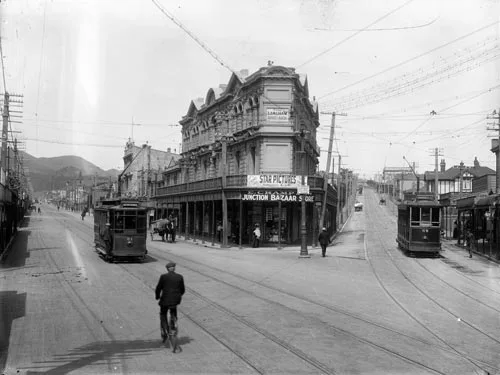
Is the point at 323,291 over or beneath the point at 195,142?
beneath

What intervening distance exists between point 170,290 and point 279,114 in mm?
30313

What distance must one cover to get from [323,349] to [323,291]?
734cm

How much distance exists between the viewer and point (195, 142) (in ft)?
188

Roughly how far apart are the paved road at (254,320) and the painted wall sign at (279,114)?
17.8 meters

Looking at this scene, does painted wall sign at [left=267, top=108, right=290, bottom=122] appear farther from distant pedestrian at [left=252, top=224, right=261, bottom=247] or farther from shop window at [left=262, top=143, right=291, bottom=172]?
distant pedestrian at [left=252, top=224, right=261, bottom=247]

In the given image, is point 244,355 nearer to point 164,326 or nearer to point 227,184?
point 164,326

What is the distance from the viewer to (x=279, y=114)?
38.5 meters

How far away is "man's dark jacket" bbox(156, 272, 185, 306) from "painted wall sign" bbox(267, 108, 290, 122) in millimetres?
30015

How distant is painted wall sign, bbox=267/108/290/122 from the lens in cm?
3834

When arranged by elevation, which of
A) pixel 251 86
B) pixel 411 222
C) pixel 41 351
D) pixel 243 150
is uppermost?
pixel 251 86

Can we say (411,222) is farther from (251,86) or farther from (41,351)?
(41,351)

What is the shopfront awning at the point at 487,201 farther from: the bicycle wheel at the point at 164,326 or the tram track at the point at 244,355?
the bicycle wheel at the point at 164,326

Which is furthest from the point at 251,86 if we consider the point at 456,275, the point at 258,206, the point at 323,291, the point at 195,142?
the point at 323,291

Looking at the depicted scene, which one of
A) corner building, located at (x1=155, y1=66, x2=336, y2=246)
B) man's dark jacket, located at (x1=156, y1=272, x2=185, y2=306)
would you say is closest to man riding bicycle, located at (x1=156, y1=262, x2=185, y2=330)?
man's dark jacket, located at (x1=156, y1=272, x2=185, y2=306)
